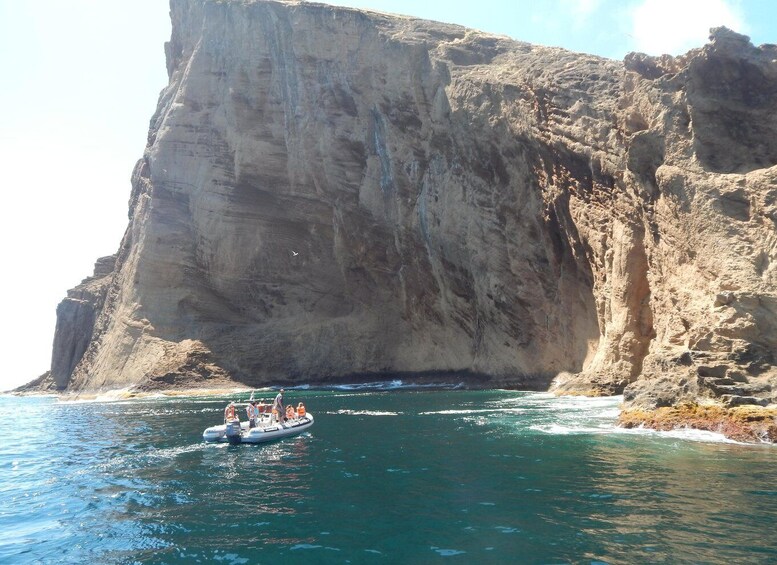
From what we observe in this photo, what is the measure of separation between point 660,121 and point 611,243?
986cm

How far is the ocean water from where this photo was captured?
1167 centimetres

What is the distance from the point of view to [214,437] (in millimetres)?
27125

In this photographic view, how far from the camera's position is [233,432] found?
87.1 ft

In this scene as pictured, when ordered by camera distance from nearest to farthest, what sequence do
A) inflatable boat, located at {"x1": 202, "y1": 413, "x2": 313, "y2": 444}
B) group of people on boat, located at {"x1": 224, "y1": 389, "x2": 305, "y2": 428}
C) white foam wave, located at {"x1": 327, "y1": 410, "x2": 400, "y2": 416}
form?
inflatable boat, located at {"x1": 202, "y1": 413, "x2": 313, "y2": 444}
group of people on boat, located at {"x1": 224, "y1": 389, "x2": 305, "y2": 428}
white foam wave, located at {"x1": 327, "y1": 410, "x2": 400, "y2": 416}

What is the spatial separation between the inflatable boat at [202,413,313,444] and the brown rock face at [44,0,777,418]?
1431 cm

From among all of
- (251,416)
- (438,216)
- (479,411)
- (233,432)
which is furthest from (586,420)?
(438,216)

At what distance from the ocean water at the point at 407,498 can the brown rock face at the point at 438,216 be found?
7430 millimetres

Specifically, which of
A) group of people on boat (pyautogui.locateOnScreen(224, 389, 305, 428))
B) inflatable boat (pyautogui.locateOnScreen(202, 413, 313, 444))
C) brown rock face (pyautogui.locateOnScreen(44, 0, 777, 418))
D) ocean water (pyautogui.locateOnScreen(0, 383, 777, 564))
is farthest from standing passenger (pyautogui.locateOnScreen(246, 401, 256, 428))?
brown rock face (pyautogui.locateOnScreen(44, 0, 777, 418))

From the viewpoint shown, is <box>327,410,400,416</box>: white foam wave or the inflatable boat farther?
<box>327,410,400,416</box>: white foam wave

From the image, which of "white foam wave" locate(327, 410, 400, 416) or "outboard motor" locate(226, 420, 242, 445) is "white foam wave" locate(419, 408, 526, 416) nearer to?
"white foam wave" locate(327, 410, 400, 416)

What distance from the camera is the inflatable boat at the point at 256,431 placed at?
2667 centimetres

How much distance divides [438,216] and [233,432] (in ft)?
121

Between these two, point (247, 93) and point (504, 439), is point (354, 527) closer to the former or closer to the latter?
point (504, 439)

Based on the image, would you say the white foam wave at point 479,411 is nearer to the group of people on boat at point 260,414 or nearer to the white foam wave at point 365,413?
the white foam wave at point 365,413
